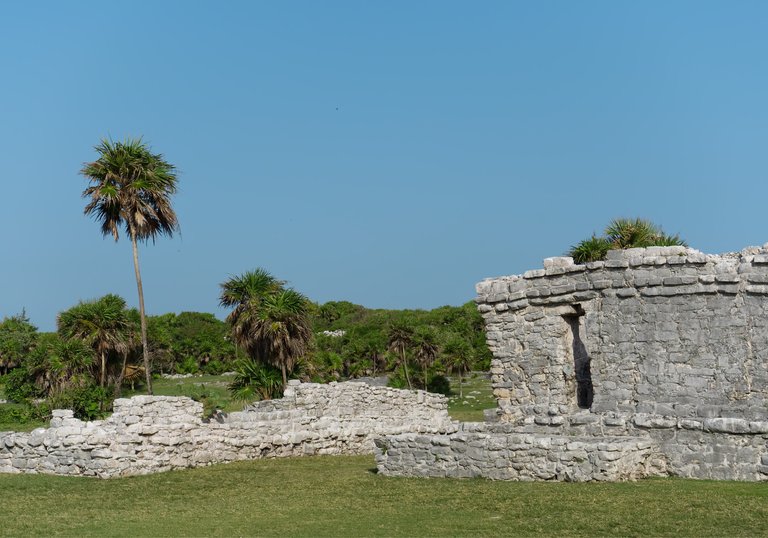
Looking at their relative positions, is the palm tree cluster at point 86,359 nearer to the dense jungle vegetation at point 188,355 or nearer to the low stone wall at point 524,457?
the dense jungle vegetation at point 188,355

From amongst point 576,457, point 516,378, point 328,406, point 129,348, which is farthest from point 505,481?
point 129,348

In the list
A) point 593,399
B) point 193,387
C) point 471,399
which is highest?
point 193,387

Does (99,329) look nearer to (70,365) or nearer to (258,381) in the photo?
(70,365)

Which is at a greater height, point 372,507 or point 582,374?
point 582,374

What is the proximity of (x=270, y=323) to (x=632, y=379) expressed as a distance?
16.9 meters

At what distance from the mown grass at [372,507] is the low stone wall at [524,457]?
0.35 m

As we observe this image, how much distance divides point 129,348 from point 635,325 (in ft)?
80.9

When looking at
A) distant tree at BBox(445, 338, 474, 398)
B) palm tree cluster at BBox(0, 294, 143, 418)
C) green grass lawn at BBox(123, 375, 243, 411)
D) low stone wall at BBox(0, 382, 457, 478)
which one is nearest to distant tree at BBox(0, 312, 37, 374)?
green grass lawn at BBox(123, 375, 243, 411)

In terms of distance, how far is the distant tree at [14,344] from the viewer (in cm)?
5094

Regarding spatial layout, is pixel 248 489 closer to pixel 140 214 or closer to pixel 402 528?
pixel 402 528

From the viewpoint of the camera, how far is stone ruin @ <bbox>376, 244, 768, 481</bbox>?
13703 millimetres

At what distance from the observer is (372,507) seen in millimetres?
12359


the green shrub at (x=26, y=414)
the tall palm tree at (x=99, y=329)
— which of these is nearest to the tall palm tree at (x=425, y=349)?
the tall palm tree at (x=99, y=329)

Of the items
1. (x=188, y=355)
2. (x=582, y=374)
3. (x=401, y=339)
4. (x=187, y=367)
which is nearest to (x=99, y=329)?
(x=401, y=339)
